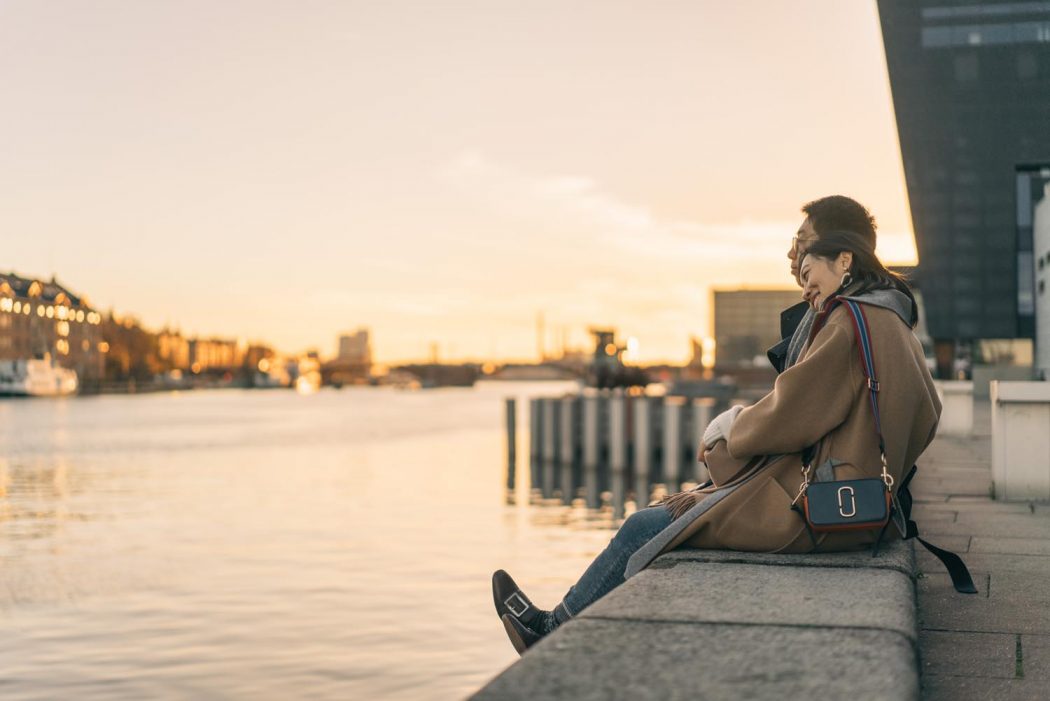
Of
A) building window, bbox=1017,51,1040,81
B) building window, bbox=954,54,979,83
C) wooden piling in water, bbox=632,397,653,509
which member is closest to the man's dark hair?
building window, bbox=1017,51,1040,81

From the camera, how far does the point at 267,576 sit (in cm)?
1748

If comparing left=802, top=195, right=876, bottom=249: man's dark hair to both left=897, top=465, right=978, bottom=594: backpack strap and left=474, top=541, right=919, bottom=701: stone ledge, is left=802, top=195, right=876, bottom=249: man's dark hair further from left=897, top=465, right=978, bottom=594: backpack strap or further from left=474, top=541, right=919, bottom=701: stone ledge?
left=474, top=541, right=919, bottom=701: stone ledge

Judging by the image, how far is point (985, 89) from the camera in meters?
27.9

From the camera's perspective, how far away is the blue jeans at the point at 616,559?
4.56 m

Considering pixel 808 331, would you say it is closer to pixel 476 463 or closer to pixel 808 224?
pixel 808 224

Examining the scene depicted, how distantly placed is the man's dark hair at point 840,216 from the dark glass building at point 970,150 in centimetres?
1006

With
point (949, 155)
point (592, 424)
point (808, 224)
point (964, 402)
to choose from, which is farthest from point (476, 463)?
point (808, 224)

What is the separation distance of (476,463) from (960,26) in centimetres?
2290

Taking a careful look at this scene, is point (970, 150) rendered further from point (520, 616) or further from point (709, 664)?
point (709, 664)

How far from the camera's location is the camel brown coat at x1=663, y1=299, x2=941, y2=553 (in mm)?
4203

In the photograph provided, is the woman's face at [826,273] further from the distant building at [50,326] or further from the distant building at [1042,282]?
the distant building at [50,326]

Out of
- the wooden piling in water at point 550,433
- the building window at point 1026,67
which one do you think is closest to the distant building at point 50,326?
the wooden piling in water at point 550,433

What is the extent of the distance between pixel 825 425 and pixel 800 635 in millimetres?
1223

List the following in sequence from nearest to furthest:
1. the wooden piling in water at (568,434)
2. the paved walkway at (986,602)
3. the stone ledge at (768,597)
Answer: the stone ledge at (768,597) → the paved walkway at (986,602) → the wooden piling in water at (568,434)
